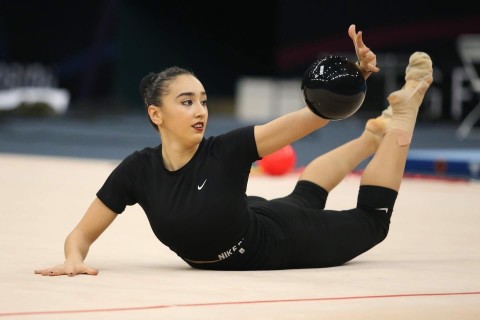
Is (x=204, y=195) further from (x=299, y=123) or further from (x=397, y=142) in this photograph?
(x=397, y=142)

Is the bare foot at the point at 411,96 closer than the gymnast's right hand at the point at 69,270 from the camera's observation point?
No

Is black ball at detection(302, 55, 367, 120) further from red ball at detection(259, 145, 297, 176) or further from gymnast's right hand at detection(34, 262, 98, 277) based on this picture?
red ball at detection(259, 145, 297, 176)

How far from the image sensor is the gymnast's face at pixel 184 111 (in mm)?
4008

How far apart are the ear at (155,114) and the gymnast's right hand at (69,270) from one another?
636 millimetres

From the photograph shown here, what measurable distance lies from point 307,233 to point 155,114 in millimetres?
778

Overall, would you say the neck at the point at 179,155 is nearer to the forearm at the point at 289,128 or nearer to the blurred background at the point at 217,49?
the forearm at the point at 289,128

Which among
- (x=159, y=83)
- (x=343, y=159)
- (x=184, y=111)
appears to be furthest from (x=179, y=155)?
(x=343, y=159)

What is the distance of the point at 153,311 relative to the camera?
321cm

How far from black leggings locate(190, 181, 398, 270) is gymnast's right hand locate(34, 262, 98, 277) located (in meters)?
0.48

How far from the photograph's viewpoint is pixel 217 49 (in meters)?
19.4

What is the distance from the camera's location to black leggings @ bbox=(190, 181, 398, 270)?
4.15m

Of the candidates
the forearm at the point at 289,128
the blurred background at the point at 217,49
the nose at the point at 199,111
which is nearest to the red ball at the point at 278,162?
the blurred background at the point at 217,49

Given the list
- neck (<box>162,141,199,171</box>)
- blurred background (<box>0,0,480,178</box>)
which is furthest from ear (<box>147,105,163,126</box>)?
blurred background (<box>0,0,480,178</box>)

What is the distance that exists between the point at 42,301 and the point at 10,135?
1102cm
